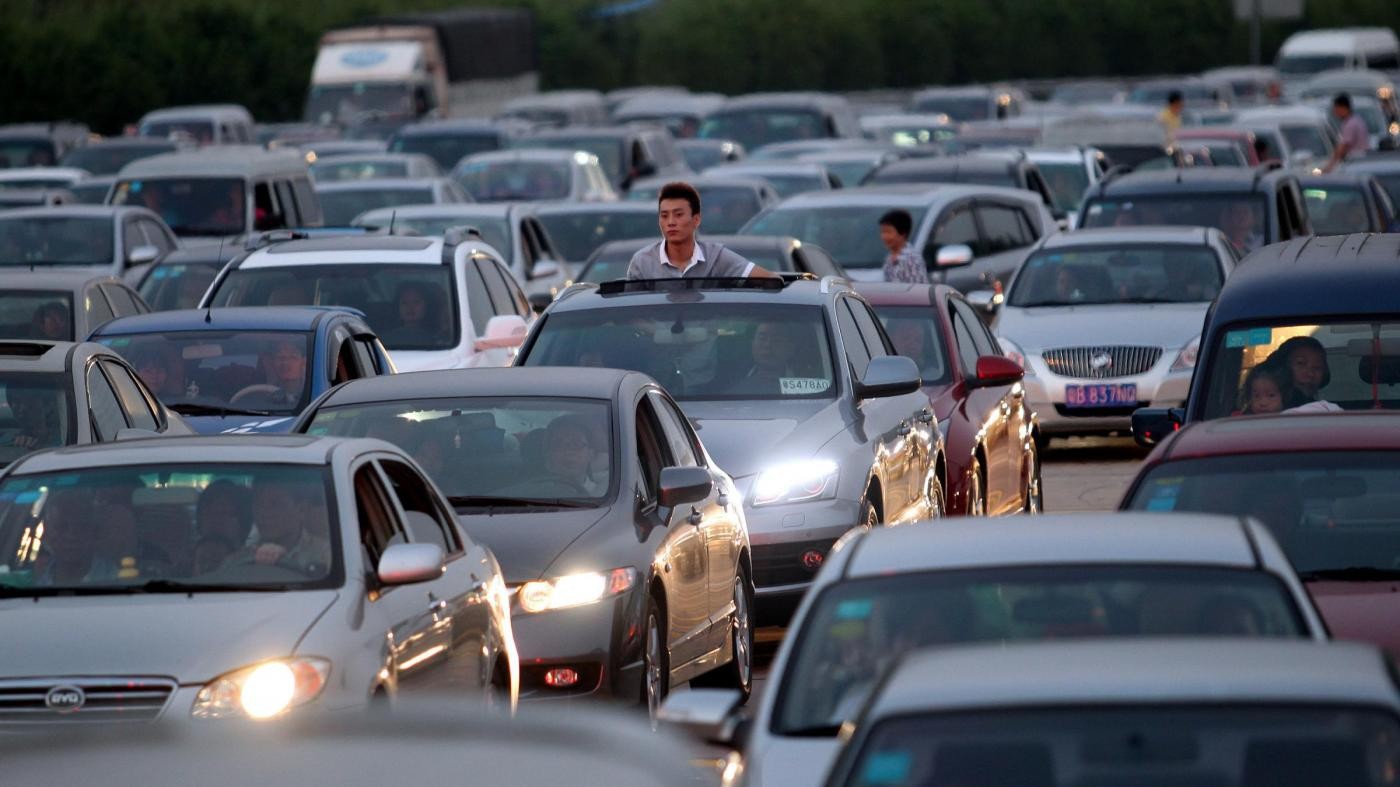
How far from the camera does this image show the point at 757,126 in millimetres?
46500

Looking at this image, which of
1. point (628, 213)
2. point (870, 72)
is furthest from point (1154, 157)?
point (870, 72)

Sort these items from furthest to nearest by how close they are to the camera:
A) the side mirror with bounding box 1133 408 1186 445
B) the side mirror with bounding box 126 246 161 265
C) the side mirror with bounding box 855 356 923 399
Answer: the side mirror with bounding box 126 246 161 265 < the side mirror with bounding box 855 356 923 399 < the side mirror with bounding box 1133 408 1186 445

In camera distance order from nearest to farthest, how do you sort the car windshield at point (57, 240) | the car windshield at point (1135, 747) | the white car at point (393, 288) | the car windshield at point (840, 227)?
the car windshield at point (1135, 747)
the white car at point (393, 288)
the car windshield at point (57, 240)
the car windshield at point (840, 227)

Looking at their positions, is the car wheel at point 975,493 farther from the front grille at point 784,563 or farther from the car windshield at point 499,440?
the car windshield at point 499,440

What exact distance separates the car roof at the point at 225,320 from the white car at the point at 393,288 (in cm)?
182

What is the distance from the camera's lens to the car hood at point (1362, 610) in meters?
8.10

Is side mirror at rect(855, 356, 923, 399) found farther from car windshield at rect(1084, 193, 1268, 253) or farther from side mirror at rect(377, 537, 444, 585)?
car windshield at rect(1084, 193, 1268, 253)

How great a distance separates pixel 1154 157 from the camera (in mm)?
35625

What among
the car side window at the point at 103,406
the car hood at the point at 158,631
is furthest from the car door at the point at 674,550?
the car side window at the point at 103,406

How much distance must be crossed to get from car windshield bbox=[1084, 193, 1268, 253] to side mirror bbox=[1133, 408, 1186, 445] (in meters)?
12.3

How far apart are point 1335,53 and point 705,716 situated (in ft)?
242

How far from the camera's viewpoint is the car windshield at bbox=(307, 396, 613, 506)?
1055cm

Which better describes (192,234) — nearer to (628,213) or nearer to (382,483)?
(628,213)

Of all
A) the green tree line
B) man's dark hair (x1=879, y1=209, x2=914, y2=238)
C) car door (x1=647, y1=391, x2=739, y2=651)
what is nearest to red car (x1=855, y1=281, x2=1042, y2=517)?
man's dark hair (x1=879, y1=209, x2=914, y2=238)
